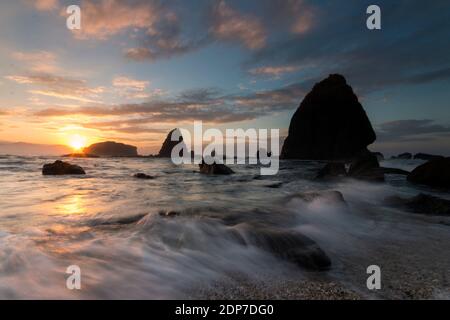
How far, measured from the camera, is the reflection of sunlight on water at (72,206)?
Result: 8.79 meters

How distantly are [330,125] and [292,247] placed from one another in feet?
299

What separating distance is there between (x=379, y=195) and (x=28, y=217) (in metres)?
13.6

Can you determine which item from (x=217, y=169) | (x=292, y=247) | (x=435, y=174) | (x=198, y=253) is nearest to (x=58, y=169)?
(x=217, y=169)

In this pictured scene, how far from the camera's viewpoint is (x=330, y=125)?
295 ft

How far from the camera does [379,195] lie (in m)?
13.7

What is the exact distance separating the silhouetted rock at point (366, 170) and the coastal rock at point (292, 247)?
15436 millimetres

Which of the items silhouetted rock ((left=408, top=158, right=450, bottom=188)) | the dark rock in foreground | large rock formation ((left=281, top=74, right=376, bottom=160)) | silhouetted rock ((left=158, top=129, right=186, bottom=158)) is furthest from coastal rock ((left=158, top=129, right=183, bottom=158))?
silhouetted rock ((left=408, top=158, right=450, bottom=188))

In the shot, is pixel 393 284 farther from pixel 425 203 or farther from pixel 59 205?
pixel 59 205

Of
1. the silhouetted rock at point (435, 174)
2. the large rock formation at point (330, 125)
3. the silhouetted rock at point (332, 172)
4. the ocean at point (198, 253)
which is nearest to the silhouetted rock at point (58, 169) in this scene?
the ocean at point (198, 253)

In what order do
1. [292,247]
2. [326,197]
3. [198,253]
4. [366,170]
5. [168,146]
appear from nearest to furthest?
[292,247]
[198,253]
[326,197]
[366,170]
[168,146]

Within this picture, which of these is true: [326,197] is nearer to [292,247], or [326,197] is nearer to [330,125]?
[292,247]

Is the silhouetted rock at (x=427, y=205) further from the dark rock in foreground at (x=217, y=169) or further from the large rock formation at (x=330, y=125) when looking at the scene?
the large rock formation at (x=330, y=125)

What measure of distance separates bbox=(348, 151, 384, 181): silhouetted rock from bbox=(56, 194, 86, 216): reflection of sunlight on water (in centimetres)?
1659
